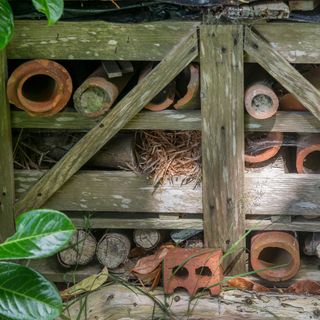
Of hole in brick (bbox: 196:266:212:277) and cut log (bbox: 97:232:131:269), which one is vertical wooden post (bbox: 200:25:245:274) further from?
cut log (bbox: 97:232:131:269)

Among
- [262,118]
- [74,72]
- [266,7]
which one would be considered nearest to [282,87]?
[262,118]

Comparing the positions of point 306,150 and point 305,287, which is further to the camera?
point 305,287

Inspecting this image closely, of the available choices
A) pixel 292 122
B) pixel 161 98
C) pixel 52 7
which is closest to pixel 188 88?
pixel 161 98

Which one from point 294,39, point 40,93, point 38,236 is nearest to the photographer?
point 38,236

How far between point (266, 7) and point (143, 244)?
1.39 m

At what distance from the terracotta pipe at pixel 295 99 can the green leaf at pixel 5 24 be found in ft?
6.54

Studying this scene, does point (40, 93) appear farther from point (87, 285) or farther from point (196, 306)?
point (196, 306)

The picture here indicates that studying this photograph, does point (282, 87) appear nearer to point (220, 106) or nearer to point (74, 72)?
point (220, 106)

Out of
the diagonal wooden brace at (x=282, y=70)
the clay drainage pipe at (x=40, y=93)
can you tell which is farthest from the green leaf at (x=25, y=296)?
the diagonal wooden brace at (x=282, y=70)

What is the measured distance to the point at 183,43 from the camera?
3209mm

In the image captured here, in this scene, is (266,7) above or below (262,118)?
above

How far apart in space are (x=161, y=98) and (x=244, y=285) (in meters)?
1.04

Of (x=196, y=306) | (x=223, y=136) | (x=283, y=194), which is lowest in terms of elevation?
(x=196, y=306)

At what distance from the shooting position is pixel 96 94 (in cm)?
331
